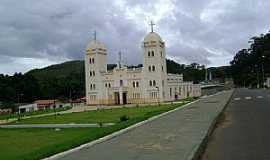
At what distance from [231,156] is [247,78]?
158m

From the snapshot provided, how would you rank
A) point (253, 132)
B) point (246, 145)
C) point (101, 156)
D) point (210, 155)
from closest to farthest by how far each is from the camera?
1. point (101, 156)
2. point (210, 155)
3. point (246, 145)
4. point (253, 132)

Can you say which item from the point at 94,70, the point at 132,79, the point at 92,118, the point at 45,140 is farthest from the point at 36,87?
the point at 45,140

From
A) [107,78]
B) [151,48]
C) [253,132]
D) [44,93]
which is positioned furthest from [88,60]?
[253,132]

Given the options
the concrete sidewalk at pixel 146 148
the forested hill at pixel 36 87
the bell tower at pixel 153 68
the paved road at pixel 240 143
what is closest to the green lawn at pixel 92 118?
the paved road at pixel 240 143

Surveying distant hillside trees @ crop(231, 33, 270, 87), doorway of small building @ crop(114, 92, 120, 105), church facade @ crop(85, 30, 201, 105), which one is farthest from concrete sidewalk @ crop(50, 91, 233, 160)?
distant hillside trees @ crop(231, 33, 270, 87)

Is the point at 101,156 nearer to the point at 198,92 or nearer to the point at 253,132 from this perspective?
the point at 253,132

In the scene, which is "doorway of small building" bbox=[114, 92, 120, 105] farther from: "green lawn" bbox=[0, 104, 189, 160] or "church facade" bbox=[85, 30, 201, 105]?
"green lawn" bbox=[0, 104, 189, 160]

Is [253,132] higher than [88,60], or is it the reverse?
[88,60]

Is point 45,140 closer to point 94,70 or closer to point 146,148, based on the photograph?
point 146,148

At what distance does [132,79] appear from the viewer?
94.4 metres

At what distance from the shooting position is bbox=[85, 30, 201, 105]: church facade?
301 feet

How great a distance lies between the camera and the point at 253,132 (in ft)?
52.0

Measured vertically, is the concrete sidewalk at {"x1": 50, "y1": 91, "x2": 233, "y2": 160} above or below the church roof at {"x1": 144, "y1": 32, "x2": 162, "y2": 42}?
below

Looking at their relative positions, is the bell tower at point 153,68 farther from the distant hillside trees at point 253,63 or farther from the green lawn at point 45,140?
the green lawn at point 45,140
